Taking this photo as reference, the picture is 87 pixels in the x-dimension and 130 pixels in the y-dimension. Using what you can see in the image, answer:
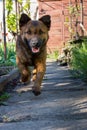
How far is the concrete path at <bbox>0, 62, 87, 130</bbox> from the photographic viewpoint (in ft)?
15.1

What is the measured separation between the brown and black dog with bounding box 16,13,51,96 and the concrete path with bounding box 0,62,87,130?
0.30 meters

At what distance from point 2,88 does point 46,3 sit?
14.0m

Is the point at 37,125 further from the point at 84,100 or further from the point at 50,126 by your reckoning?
the point at 84,100

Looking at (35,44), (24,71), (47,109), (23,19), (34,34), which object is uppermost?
(23,19)

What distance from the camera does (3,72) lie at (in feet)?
31.7

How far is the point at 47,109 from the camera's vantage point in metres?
5.54

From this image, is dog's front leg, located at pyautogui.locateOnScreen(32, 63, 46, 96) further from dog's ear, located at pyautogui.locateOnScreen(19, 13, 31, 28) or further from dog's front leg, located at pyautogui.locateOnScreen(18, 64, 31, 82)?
dog's ear, located at pyautogui.locateOnScreen(19, 13, 31, 28)

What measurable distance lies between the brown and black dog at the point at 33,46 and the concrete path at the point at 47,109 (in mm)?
302

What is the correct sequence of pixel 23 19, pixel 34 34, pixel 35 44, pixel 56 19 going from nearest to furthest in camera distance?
1. pixel 35 44
2. pixel 34 34
3. pixel 23 19
4. pixel 56 19

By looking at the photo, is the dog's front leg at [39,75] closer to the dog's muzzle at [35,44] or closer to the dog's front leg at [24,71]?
the dog's front leg at [24,71]

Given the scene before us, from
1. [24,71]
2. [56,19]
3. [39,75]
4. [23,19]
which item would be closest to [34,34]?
[23,19]

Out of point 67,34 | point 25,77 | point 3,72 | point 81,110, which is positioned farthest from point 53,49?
point 81,110

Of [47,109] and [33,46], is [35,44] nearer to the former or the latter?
[33,46]

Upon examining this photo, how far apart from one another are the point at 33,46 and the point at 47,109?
925 mm
